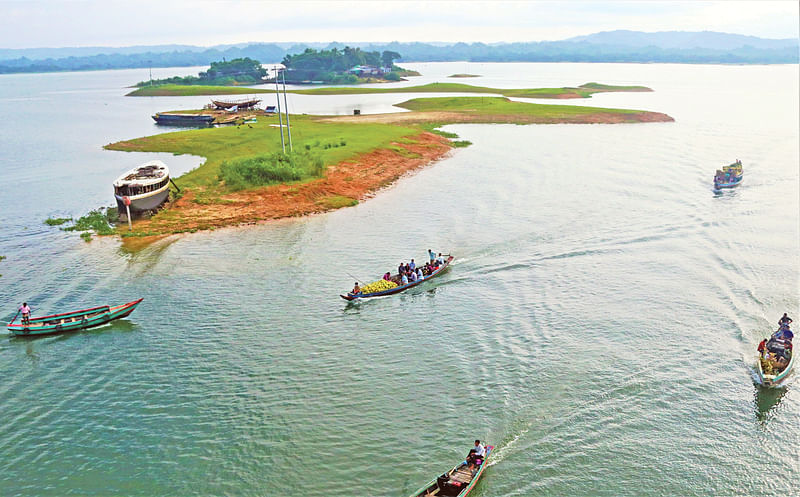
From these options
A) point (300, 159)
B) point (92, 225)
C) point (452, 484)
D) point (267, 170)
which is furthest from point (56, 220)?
point (452, 484)

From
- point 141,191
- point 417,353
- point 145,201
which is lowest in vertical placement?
point 417,353

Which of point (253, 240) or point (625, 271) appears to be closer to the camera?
point (625, 271)

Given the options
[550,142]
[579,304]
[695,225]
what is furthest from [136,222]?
[550,142]

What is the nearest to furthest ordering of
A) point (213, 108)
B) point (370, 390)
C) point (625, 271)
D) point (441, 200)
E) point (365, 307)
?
point (370, 390)
point (365, 307)
point (625, 271)
point (441, 200)
point (213, 108)

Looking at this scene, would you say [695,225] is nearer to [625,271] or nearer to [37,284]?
[625,271]

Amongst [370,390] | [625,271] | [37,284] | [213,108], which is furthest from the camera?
[213,108]

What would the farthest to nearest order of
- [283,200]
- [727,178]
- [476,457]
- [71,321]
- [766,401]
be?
[727,178]
[283,200]
[71,321]
[766,401]
[476,457]

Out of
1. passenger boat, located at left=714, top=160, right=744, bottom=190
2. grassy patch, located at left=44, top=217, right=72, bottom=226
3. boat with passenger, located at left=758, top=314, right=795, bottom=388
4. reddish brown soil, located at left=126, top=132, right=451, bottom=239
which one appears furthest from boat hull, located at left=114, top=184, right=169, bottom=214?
passenger boat, located at left=714, top=160, right=744, bottom=190

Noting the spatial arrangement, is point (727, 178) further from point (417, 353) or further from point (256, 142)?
point (256, 142)
